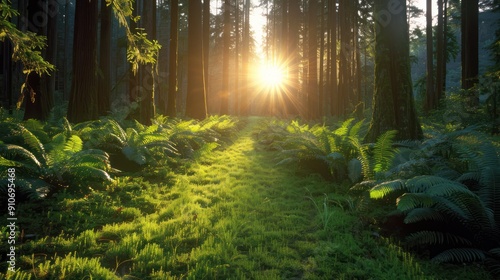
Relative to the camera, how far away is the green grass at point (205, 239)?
8.36ft

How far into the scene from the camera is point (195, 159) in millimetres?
7598

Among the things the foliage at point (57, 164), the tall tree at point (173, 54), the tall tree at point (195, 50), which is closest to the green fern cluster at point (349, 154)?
the foliage at point (57, 164)

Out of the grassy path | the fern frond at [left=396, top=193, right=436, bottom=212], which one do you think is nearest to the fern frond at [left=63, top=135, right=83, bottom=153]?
the grassy path

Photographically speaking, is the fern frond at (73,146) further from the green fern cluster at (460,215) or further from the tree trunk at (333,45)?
the tree trunk at (333,45)

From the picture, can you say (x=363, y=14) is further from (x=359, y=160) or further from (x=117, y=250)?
(x=117, y=250)

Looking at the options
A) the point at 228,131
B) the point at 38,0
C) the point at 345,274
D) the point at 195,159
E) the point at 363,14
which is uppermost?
the point at 363,14

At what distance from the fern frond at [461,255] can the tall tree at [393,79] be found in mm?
3843

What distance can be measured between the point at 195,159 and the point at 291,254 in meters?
5.04

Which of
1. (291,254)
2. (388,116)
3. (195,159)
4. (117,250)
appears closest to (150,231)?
(117,250)

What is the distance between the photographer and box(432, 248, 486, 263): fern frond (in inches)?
107

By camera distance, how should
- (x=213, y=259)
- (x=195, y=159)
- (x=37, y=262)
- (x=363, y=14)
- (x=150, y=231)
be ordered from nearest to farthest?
1. (x=37, y=262)
2. (x=213, y=259)
3. (x=150, y=231)
4. (x=195, y=159)
5. (x=363, y=14)

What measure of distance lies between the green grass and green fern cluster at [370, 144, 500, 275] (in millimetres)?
231

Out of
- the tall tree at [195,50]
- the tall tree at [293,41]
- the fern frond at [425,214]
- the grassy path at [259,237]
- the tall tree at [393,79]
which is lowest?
the grassy path at [259,237]

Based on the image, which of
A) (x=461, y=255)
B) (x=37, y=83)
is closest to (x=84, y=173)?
(x=461, y=255)
